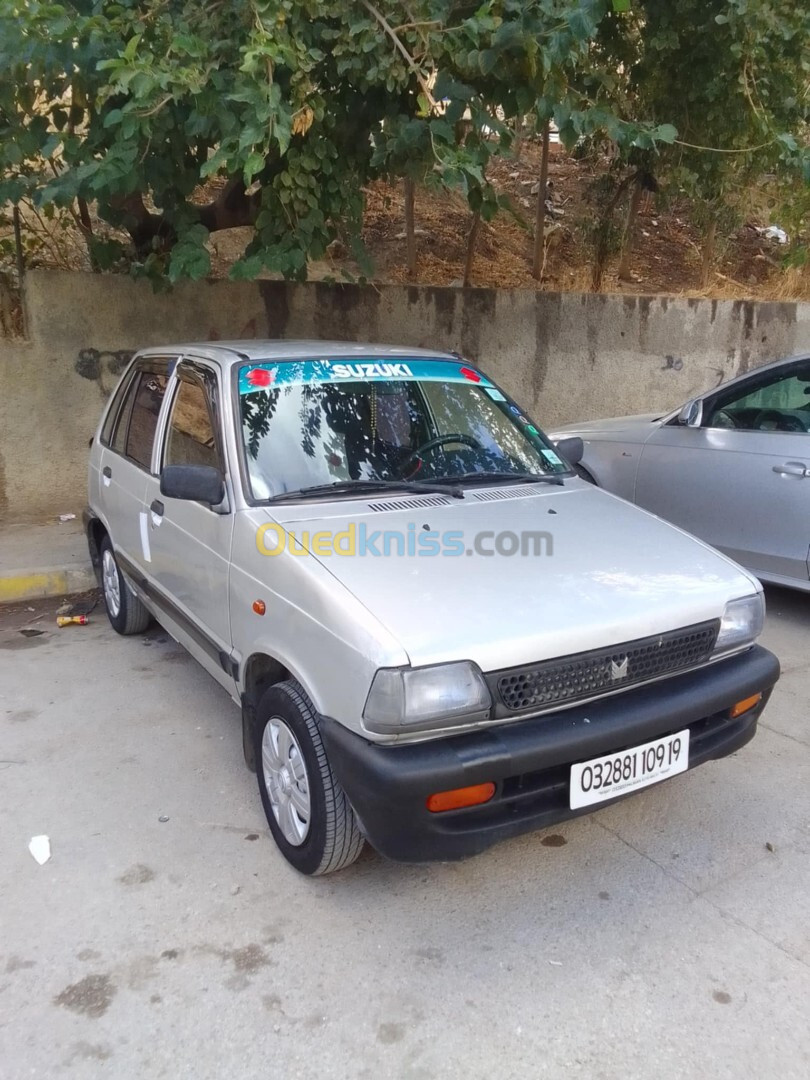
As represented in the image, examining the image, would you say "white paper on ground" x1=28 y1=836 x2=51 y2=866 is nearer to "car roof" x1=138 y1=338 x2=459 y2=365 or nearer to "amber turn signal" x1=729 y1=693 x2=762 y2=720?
"car roof" x1=138 y1=338 x2=459 y2=365

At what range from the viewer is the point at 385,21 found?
13.9ft

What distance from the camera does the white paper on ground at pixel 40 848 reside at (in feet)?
9.24

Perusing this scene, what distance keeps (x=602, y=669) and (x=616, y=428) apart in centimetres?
394

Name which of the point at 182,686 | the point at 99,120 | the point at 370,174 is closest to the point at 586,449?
the point at 370,174

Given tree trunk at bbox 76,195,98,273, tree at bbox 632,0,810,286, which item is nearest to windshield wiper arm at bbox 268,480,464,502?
tree at bbox 632,0,810,286

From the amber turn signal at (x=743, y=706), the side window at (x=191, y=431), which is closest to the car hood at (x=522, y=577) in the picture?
the amber turn signal at (x=743, y=706)

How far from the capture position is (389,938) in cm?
247

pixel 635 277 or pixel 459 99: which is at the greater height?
pixel 459 99

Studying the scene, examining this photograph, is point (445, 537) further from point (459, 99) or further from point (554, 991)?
point (459, 99)

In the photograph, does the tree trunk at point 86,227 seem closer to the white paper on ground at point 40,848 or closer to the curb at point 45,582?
the curb at point 45,582

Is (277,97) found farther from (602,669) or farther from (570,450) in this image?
(602,669)

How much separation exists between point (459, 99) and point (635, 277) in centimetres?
673

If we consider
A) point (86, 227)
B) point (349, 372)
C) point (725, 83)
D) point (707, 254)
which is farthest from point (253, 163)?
point (707, 254)

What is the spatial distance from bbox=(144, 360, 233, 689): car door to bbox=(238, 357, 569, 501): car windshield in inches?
7.9
